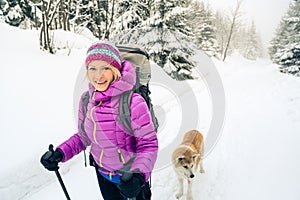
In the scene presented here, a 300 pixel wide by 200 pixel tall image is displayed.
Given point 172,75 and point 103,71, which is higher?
point 103,71

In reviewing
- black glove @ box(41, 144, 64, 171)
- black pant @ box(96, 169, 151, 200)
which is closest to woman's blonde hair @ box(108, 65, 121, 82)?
black glove @ box(41, 144, 64, 171)

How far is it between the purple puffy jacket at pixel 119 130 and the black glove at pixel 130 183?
0.21 feet

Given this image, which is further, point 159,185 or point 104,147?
point 159,185

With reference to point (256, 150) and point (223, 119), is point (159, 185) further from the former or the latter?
point (223, 119)

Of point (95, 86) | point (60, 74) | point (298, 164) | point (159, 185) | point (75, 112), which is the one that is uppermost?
point (95, 86)

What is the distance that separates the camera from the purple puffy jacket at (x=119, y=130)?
153cm

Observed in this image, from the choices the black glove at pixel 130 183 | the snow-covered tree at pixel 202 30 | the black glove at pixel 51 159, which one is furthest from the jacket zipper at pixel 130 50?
the snow-covered tree at pixel 202 30

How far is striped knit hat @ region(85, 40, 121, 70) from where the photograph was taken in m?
1.62

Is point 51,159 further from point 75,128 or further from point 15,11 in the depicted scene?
point 15,11

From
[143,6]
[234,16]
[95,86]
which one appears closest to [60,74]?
[95,86]

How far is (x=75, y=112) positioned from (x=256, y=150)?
442 cm

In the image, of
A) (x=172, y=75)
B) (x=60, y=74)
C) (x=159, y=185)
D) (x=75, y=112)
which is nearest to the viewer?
(x=159, y=185)

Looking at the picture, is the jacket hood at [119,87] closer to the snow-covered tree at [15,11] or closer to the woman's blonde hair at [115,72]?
the woman's blonde hair at [115,72]

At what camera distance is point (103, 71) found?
1607 mm
